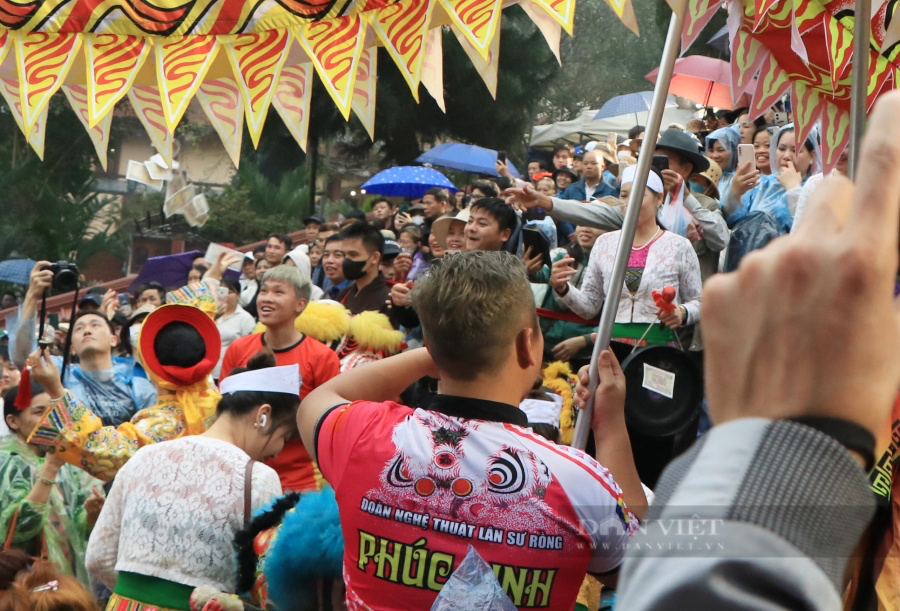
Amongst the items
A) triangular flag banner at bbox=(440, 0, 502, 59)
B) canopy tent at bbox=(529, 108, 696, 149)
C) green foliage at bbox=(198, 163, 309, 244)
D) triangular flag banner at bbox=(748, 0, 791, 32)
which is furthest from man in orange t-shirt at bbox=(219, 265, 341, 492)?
green foliage at bbox=(198, 163, 309, 244)

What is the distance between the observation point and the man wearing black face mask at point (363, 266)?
651 cm

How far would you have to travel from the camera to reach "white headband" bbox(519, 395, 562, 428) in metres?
3.64

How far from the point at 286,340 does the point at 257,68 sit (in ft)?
7.47

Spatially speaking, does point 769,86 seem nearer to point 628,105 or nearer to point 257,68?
point 257,68

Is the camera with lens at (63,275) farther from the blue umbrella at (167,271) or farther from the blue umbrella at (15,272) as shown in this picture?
the blue umbrella at (15,272)

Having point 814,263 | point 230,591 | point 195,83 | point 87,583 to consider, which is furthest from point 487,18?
point 87,583

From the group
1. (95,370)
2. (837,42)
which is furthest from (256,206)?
(837,42)

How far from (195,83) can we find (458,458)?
1.85 m

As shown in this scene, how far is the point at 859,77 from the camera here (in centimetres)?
245

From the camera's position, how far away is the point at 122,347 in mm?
8156

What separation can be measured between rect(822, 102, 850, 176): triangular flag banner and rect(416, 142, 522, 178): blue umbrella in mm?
9561

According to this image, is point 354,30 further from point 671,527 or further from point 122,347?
point 122,347

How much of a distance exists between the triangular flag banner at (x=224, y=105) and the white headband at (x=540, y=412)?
129 centimetres

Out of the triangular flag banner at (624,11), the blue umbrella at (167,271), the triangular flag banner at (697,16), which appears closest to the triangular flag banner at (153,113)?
the triangular flag banner at (624,11)
